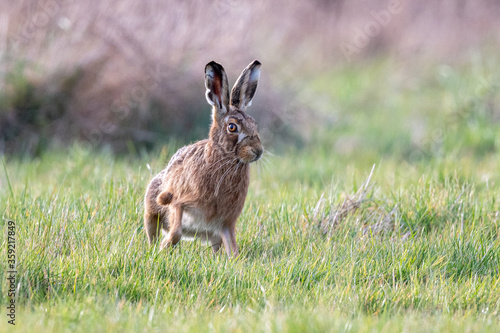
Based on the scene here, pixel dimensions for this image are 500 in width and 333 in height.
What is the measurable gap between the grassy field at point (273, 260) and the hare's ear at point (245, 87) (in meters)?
0.99

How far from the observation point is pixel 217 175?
16.3ft

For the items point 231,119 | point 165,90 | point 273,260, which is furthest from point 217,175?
point 165,90

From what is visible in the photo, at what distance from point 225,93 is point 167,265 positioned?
1.25 m

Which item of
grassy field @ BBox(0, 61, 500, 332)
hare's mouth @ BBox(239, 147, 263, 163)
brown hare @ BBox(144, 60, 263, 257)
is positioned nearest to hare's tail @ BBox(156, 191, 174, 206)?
brown hare @ BBox(144, 60, 263, 257)

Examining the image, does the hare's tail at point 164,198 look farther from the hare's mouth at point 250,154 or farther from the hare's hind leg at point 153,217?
the hare's mouth at point 250,154

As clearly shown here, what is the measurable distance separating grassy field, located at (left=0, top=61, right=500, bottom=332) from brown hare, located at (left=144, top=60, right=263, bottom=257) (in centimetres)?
24

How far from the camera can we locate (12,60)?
9312 mm

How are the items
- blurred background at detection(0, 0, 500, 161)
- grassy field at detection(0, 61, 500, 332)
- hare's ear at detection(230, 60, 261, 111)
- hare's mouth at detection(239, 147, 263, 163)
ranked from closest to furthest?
grassy field at detection(0, 61, 500, 332) < hare's mouth at detection(239, 147, 263, 163) < hare's ear at detection(230, 60, 261, 111) < blurred background at detection(0, 0, 500, 161)

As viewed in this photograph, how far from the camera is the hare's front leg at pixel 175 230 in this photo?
4902 millimetres

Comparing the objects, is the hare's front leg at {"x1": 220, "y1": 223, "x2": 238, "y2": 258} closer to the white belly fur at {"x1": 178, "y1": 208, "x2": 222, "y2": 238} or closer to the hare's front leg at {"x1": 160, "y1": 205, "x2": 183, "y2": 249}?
the white belly fur at {"x1": 178, "y1": 208, "x2": 222, "y2": 238}

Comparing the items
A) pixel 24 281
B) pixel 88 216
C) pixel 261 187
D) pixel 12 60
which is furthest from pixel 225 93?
pixel 12 60

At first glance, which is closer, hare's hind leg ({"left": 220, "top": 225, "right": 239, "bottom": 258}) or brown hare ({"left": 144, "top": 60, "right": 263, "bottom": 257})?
brown hare ({"left": 144, "top": 60, "right": 263, "bottom": 257})

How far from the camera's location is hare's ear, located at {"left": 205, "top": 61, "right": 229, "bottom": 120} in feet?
16.3

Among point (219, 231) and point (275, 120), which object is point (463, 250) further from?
point (275, 120)
